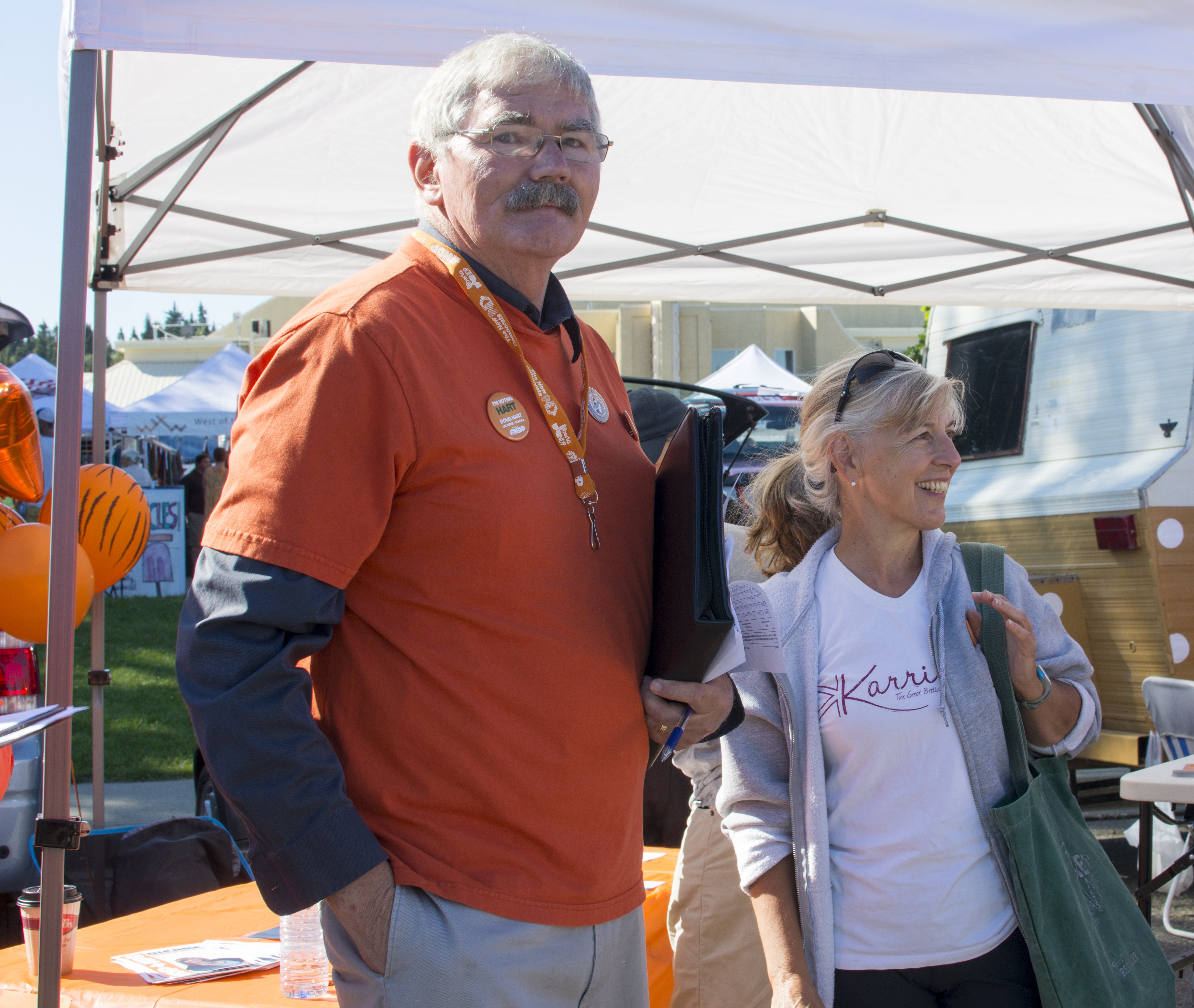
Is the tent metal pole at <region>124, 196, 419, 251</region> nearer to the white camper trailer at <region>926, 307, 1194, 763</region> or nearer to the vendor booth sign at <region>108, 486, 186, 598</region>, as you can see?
the white camper trailer at <region>926, 307, 1194, 763</region>

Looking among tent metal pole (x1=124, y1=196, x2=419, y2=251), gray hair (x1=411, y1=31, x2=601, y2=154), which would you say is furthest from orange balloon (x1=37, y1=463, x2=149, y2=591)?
gray hair (x1=411, y1=31, x2=601, y2=154)

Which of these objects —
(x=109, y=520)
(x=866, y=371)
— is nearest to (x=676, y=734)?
(x=866, y=371)

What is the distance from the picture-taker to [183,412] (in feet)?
52.3

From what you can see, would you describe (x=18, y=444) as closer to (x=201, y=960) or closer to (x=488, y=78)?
(x=201, y=960)

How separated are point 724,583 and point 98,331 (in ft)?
10.7

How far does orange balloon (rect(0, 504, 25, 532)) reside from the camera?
11.3 ft

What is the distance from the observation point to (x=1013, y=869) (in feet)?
5.95

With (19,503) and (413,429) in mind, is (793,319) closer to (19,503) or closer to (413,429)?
(19,503)

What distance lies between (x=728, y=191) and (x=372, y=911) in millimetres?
3667

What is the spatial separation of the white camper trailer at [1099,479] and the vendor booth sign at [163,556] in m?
12.6

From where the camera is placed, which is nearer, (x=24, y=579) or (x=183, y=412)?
(x=24, y=579)

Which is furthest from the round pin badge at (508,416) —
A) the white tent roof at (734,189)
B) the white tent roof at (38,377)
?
the white tent roof at (38,377)

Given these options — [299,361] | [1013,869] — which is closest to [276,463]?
[299,361]

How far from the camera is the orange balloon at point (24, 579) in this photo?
3.26 metres
